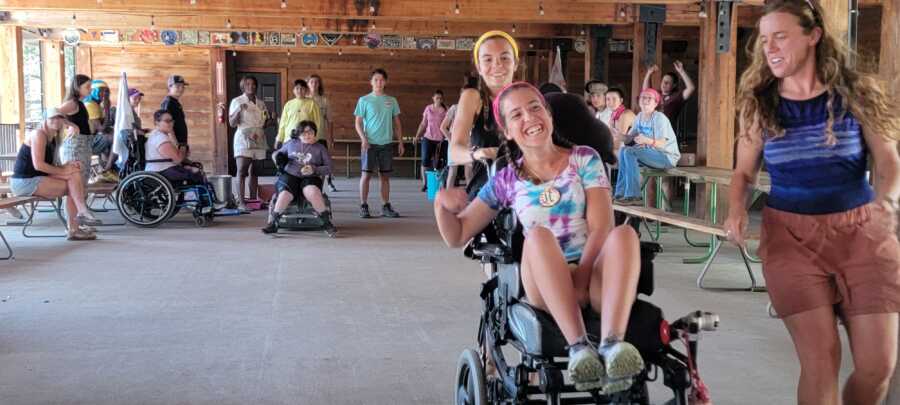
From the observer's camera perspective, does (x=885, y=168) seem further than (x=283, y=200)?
No

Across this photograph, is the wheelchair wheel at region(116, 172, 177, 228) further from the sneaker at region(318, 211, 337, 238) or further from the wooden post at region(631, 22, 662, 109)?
the wooden post at region(631, 22, 662, 109)

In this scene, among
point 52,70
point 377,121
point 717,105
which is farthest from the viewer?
point 52,70

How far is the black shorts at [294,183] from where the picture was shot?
319 inches

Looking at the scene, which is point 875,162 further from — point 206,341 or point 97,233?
point 97,233

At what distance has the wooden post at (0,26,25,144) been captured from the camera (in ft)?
41.2

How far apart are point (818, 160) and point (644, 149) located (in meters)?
5.24

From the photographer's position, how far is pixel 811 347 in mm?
2486

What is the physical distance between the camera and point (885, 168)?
241cm

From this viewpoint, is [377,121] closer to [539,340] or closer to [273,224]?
[273,224]

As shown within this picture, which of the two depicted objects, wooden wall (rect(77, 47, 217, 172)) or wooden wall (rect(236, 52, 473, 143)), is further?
wooden wall (rect(236, 52, 473, 143))

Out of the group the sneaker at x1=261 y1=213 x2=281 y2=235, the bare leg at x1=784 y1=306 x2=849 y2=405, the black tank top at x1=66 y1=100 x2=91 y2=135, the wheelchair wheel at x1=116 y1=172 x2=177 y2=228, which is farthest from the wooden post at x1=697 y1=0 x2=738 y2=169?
the bare leg at x1=784 y1=306 x2=849 y2=405

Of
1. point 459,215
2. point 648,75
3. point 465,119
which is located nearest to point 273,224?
point 648,75

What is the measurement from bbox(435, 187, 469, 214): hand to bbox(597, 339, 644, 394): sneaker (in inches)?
29.8

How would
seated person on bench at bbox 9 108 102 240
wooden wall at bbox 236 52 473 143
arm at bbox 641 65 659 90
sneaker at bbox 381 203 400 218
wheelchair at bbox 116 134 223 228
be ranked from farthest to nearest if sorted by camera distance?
wooden wall at bbox 236 52 473 143
sneaker at bbox 381 203 400 218
arm at bbox 641 65 659 90
wheelchair at bbox 116 134 223 228
seated person on bench at bbox 9 108 102 240
